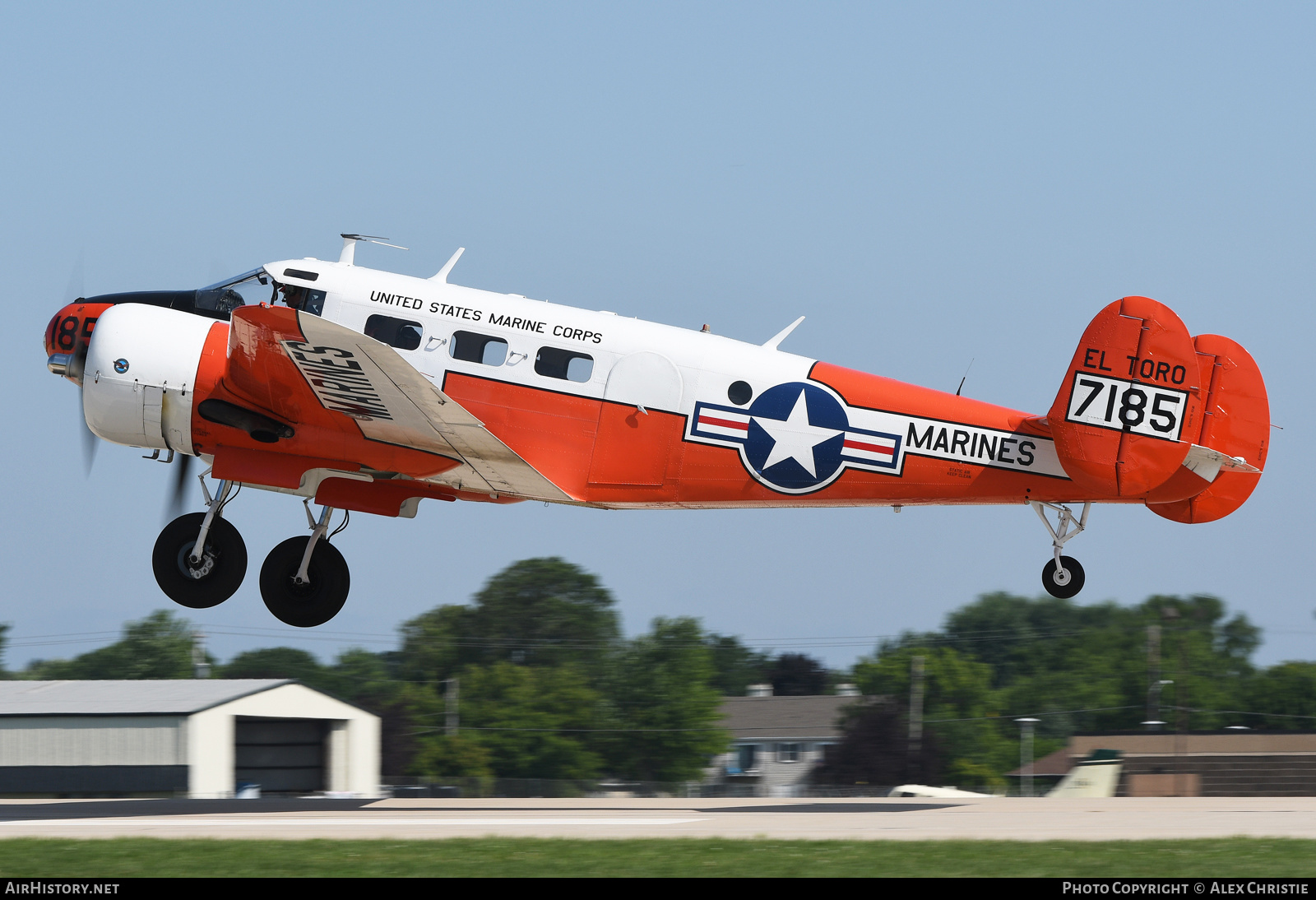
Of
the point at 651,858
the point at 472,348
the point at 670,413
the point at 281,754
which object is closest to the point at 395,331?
the point at 472,348

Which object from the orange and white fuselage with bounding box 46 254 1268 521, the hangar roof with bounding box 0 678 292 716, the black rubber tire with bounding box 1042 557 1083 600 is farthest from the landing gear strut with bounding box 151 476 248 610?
the hangar roof with bounding box 0 678 292 716

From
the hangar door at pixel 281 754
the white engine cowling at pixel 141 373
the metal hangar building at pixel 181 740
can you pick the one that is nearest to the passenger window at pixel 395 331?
the white engine cowling at pixel 141 373

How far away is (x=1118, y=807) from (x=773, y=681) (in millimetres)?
46909

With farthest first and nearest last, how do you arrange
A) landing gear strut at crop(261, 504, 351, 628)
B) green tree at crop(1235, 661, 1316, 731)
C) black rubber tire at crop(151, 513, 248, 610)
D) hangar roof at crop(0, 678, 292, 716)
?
green tree at crop(1235, 661, 1316, 731) → hangar roof at crop(0, 678, 292, 716) → landing gear strut at crop(261, 504, 351, 628) → black rubber tire at crop(151, 513, 248, 610)

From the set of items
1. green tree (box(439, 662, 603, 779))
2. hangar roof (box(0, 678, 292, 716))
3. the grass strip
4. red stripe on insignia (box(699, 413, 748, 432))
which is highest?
red stripe on insignia (box(699, 413, 748, 432))

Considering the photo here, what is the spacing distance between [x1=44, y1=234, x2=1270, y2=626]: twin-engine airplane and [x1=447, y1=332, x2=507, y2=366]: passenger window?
0.02m

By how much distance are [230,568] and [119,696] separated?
16.6 meters

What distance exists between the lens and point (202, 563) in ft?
49.3

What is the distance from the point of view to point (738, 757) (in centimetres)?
5672

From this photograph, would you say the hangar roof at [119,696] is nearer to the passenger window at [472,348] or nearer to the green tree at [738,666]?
the passenger window at [472,348]

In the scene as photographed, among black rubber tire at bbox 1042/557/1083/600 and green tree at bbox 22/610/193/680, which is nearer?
black rubber tire at bbox 1042/557/1083/600

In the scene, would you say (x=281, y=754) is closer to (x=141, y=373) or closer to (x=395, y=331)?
(x=141, y=373)

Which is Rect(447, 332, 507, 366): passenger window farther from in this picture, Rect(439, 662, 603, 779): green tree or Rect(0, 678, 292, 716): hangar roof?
Rect(439, 662, 603, 779): green tree

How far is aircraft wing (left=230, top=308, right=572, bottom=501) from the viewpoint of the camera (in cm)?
1255
